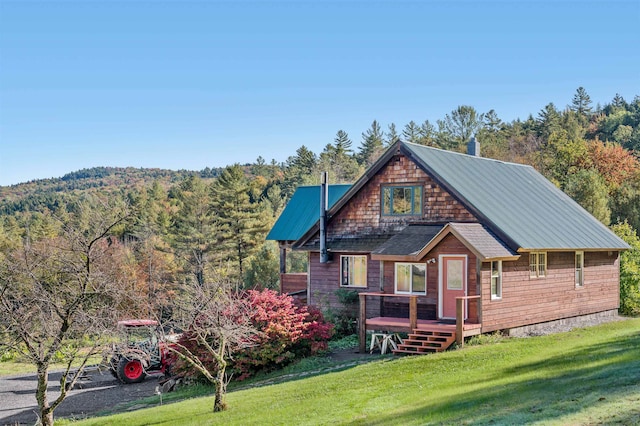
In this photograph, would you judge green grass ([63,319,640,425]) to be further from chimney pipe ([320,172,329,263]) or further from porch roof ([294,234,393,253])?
chimney pipe ([320,172,329,263])

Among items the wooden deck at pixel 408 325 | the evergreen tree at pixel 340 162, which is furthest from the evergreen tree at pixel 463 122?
the wooden deck at pixel 408 325

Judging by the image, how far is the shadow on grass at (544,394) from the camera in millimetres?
11000

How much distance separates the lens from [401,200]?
25.9 metres


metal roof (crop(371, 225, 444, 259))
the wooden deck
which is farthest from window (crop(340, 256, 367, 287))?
the wooden deck

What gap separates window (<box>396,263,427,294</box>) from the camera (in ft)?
77.8

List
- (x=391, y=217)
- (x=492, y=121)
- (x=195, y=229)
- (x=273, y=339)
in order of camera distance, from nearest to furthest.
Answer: (x=273, y=339), (x=391, y=217), (x=195, y=229), (x=492, y=121)

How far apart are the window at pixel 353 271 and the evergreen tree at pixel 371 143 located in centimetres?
7181

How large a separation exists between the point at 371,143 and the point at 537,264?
260 ft

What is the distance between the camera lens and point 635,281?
31.0m

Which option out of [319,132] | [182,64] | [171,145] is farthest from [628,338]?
[319,132]

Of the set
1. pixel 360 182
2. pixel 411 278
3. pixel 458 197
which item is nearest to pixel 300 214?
pixel 360 182

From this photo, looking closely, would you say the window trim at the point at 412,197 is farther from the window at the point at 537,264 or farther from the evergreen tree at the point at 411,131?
the evergreen tree at the point at 411,131

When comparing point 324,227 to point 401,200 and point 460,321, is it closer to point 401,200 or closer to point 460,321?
point 401,200

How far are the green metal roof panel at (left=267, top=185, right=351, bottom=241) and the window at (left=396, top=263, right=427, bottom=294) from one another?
9.51m
